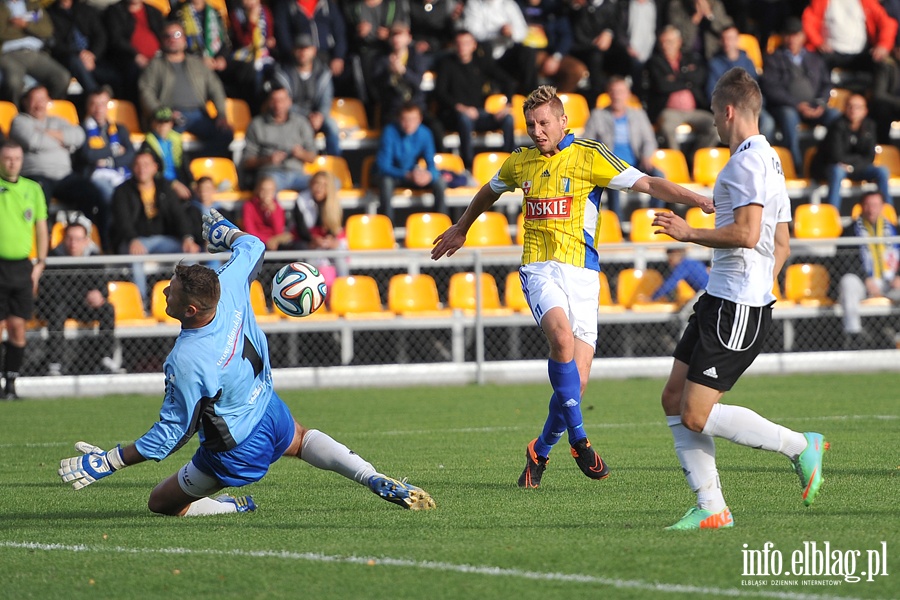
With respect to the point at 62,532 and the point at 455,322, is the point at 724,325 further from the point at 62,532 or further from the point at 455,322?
the point at 455,322

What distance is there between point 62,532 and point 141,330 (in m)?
7.84

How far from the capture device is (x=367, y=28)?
1745cm

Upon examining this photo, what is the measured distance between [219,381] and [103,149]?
32.9ft

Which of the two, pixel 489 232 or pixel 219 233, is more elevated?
pixel 219 233

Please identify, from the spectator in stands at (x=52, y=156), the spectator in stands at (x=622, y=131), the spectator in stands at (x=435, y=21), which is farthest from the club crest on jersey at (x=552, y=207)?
the spectator in stands at (x=435, y=21)

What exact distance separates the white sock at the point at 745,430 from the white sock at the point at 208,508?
2.59 m

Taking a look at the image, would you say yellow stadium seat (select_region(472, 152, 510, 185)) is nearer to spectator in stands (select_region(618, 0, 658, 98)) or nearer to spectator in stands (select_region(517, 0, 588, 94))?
spectator in stands (select_region(517, 0, 588, 94))

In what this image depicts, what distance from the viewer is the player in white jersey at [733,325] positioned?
18.0 feet

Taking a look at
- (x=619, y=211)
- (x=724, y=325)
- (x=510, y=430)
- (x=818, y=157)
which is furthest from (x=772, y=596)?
(x=818, y=157)

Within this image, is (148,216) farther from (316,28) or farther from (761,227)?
(761,227)

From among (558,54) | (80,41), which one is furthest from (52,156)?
(558,54)

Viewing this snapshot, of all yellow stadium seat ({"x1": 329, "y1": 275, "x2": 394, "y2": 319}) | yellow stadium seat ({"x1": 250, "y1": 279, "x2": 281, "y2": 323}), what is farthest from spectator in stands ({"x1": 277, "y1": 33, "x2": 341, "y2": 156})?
yellow stadium seat ({"x1": 250, "y1": 279, "x2": 281, "y2": 323})

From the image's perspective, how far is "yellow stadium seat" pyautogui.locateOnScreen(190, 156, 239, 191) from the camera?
16016mm

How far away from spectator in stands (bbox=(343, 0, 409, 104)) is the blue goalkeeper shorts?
11409 mm
